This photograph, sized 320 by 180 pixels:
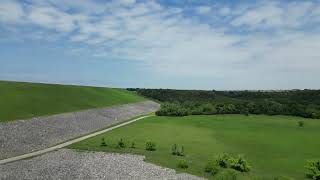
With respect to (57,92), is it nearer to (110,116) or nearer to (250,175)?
(110,116)

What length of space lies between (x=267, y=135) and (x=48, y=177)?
57.4m

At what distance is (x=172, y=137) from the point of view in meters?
80.6

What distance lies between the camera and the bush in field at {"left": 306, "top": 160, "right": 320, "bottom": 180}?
138ft

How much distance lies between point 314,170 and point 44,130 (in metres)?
49.1

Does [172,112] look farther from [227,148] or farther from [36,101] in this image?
[227,148]

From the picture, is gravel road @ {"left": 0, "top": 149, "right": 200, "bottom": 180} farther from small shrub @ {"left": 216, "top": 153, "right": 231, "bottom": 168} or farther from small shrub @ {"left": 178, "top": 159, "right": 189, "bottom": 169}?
small shrub @ {"left": 216, "top": 153, "right": 231, "bottom": 168}

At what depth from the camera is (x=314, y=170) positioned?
4297 centimetres

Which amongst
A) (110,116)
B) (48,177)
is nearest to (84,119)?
(110,116)

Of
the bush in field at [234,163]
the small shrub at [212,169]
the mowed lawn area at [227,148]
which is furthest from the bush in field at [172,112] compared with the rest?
the small shrub at [212,169]

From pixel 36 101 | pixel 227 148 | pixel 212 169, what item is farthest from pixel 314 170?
pixel 36 101

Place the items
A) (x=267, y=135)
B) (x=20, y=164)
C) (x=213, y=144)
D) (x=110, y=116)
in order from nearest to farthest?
1. (x=20, y=164)
2. (x=213, y=144)
3. (x=267, y=135)
4. (x=110, y=116)

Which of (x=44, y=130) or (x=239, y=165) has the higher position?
(x=239, y=165)

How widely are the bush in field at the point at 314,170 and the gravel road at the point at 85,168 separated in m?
12.4

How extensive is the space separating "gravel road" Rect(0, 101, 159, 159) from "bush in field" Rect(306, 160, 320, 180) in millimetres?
37809
